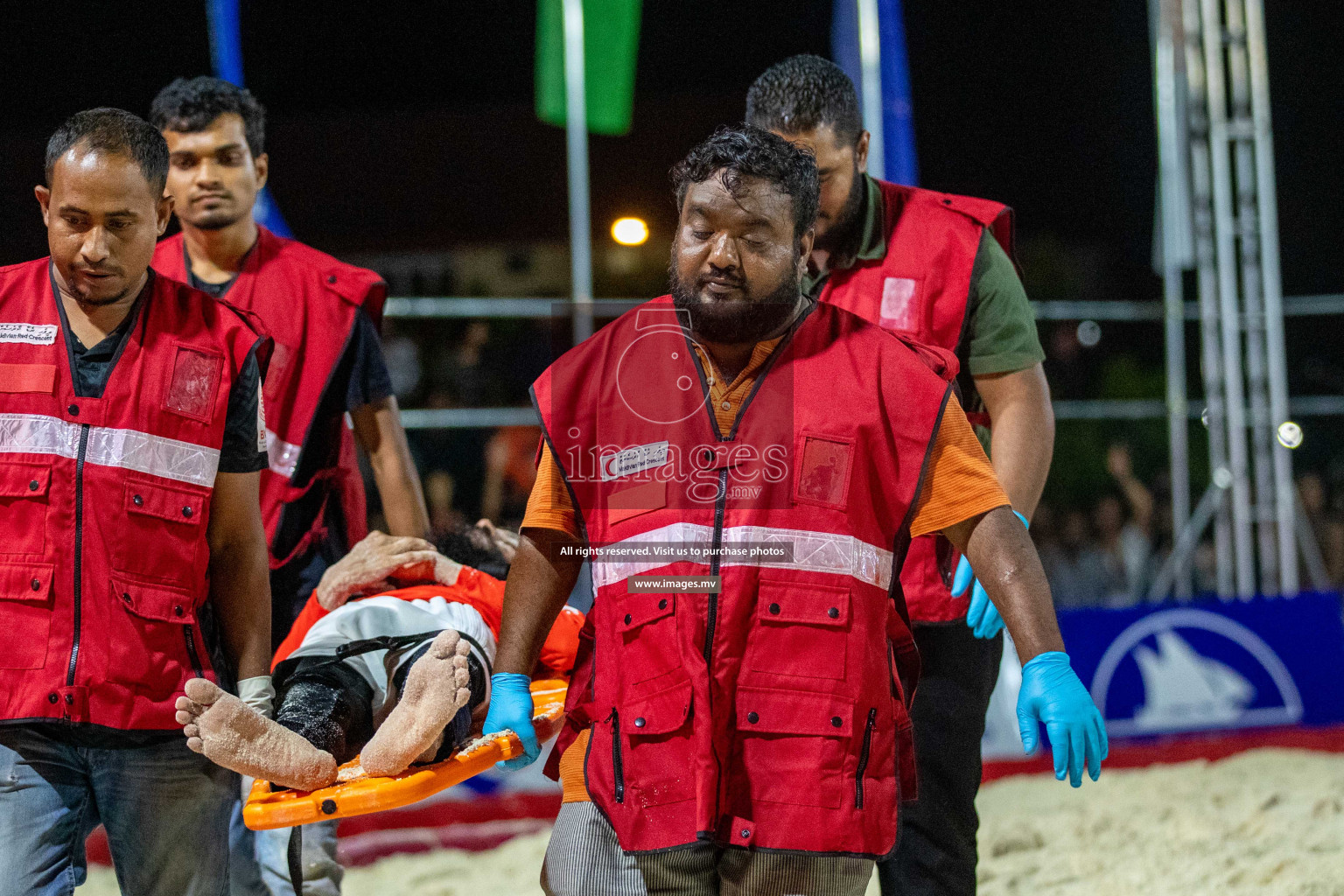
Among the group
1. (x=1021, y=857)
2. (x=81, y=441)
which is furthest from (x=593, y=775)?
(x=1021, y=857)

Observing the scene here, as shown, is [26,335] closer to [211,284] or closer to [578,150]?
[211,284]

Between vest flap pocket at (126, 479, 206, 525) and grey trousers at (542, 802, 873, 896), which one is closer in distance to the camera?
grey trousers at (542, 802, 873, 896)

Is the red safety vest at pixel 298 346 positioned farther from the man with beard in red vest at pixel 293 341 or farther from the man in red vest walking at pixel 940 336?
the man in red vest walking at pixel 940 336

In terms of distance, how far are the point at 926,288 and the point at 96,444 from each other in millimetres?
1516

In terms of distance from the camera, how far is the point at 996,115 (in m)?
9.89

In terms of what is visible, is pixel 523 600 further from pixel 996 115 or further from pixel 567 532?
pixel 996 115

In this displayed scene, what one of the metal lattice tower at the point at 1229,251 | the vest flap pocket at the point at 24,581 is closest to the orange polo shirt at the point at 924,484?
the vest flap pocket at the point at 24,581

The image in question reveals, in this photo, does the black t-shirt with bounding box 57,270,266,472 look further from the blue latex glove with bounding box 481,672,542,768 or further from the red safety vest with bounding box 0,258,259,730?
the blue latex glove with bounding box 481,672,542,768

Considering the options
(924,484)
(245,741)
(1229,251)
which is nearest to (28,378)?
(245,741)

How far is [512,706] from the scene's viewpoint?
2.00 meters

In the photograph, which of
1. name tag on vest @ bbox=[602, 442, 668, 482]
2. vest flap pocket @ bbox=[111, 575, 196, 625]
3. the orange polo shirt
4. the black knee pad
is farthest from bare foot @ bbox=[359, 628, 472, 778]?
name tag on vest @ bbox=[602, 442, 668, 482]

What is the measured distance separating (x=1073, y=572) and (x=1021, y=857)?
3459 mm

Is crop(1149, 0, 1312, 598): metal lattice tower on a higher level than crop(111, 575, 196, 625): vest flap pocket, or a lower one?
higher

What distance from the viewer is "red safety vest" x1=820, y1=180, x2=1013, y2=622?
7.85 feet
